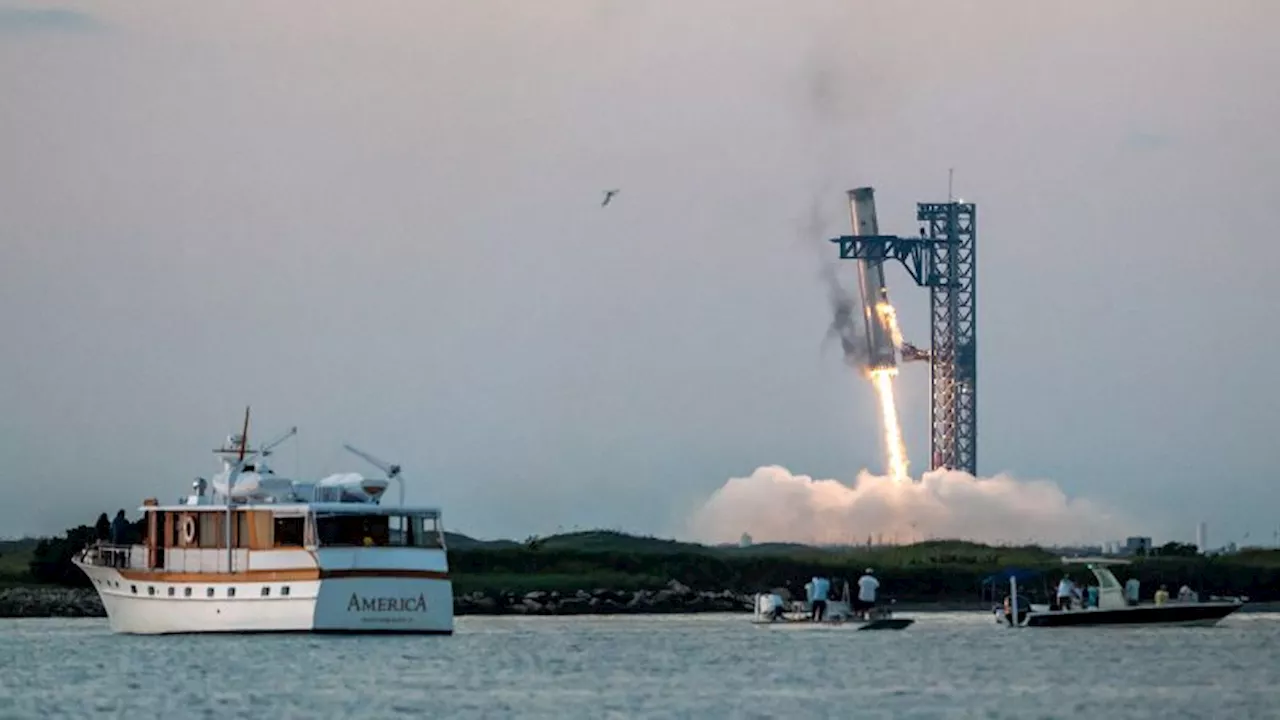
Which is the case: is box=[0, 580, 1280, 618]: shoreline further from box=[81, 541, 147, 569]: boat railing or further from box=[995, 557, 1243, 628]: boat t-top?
box=[995, 557, 1243, 628]: boat t-top

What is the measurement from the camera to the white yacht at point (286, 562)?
93875 mm

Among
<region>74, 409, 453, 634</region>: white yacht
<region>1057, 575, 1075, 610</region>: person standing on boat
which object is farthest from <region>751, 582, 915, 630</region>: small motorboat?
<region>74, 409, 453, 634</region>: white yacht

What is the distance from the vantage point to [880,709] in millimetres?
70062

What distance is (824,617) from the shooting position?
104875 mm

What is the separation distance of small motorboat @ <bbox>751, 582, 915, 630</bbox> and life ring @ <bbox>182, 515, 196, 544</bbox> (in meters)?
19.4

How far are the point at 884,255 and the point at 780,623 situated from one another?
145ft

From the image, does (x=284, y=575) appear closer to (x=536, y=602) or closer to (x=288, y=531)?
(x=288, y=531)

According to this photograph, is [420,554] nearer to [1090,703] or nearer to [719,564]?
[1090,703]

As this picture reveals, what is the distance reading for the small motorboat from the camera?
4070 inches

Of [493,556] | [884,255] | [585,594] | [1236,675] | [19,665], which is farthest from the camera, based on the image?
[884,255]

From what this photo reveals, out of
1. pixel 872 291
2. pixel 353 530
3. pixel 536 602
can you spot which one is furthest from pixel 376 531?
pixel 872 291

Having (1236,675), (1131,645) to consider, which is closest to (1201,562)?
(1131,645)

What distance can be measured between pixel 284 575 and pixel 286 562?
443 mm

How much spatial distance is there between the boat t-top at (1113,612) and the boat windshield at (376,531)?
18.9 metres
